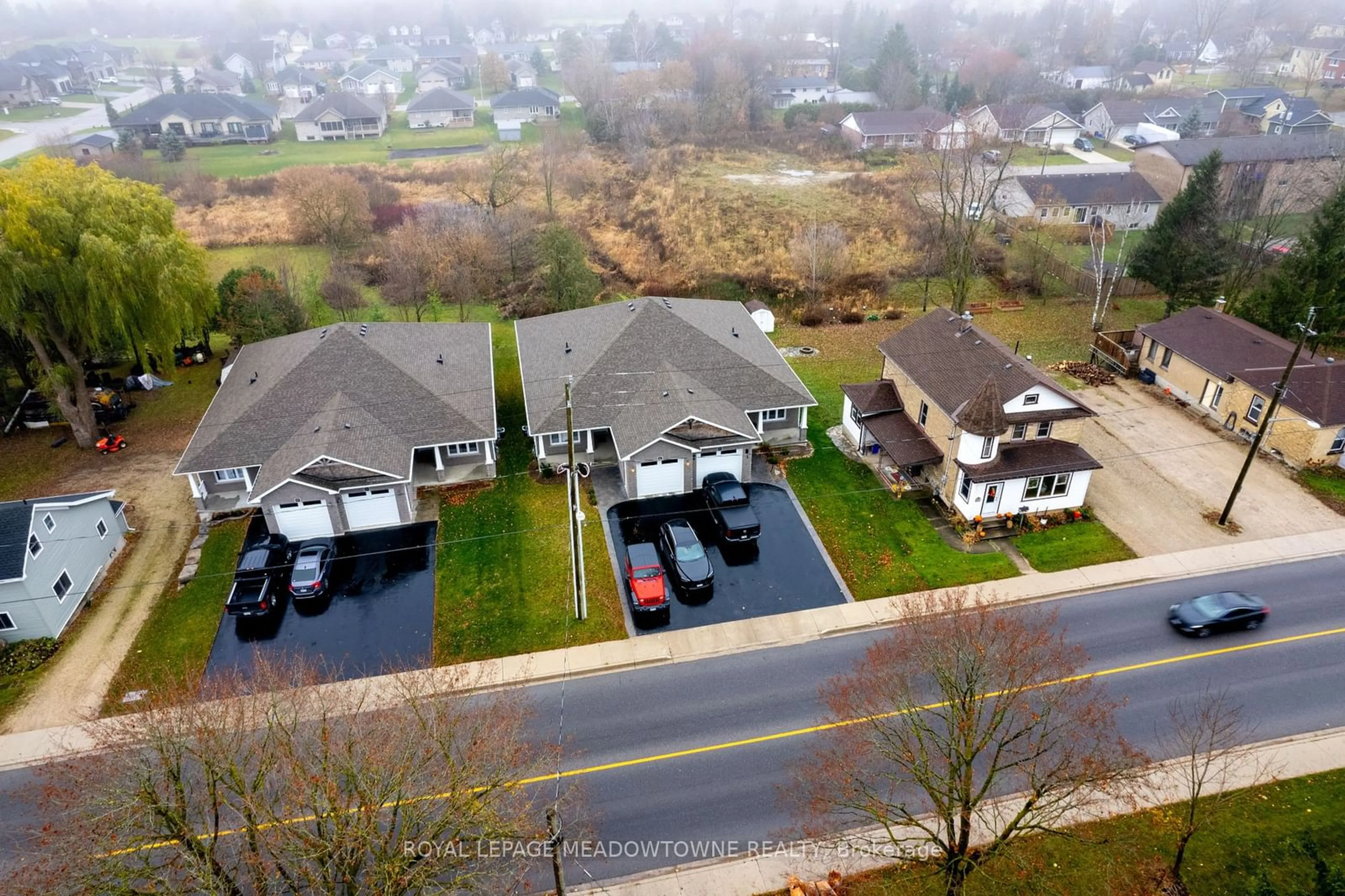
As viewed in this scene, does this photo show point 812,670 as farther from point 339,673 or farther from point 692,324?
point 692,324

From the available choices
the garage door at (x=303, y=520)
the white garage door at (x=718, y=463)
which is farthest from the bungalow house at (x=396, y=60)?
the white garage door at (x=718, y=463)

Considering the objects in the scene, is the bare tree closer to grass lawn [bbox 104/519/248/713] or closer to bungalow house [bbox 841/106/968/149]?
grass lawn [bbox 104/519/248/713]

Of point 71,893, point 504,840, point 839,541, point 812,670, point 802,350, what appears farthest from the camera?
point 802,350

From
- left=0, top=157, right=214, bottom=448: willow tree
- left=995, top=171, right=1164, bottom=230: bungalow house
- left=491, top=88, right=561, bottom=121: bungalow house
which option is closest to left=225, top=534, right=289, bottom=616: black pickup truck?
left=0, top=157, right=214, bottom=448: willow tree

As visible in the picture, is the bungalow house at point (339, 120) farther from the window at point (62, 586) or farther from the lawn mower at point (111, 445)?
the window at point (62, 586)

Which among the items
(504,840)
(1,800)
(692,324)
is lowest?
(1,800)

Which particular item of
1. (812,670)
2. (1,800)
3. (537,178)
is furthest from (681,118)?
(1,800)

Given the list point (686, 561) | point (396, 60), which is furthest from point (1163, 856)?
point (396, 60)

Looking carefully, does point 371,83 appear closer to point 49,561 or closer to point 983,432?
point 49,561
